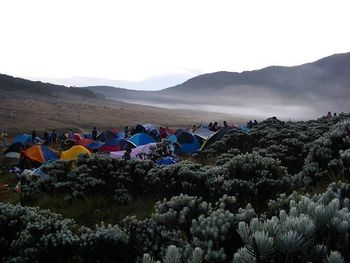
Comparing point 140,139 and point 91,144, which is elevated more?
point 140,139

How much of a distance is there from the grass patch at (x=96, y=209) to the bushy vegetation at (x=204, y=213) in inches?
9.8

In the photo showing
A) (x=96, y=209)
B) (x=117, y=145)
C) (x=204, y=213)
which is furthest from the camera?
(x=117, y=145)

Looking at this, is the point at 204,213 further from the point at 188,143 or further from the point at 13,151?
the point at 13,151

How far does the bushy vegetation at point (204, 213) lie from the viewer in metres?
3.44

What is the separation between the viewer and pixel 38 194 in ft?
44.1

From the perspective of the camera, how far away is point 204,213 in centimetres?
609

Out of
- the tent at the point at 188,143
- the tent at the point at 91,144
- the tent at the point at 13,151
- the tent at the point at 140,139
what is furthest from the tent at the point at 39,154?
the tent at the point at 188,143

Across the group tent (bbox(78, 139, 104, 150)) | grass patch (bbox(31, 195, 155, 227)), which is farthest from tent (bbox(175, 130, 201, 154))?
grass patch (bbox(31, 195, 155, 227))

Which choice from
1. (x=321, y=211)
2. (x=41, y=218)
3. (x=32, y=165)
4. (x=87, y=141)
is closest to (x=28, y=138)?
(x=87, y=141)

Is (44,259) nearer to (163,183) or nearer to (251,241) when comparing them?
(251,241)

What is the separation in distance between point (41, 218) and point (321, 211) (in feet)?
17.3

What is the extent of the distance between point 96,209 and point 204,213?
19.3 ft

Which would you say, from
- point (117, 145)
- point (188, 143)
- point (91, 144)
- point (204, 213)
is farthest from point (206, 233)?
point (91, 144)

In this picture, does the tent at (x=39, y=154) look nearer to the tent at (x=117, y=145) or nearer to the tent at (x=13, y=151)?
the tent at (x=13, y=151)
